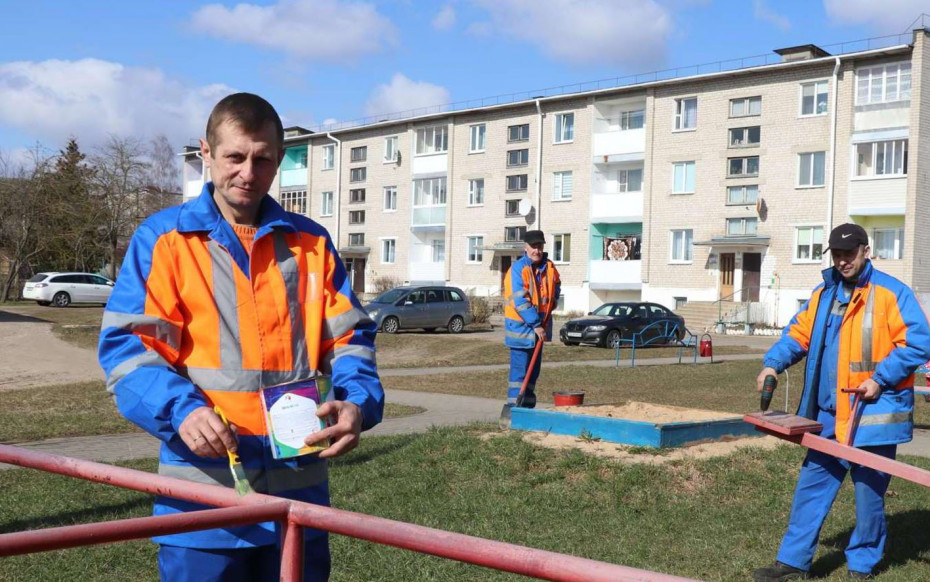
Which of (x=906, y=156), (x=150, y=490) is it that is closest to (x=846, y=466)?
(x=150, y=490)

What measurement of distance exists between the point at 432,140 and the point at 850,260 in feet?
170

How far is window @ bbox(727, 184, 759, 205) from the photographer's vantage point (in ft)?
142

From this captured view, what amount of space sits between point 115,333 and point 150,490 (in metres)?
0.45

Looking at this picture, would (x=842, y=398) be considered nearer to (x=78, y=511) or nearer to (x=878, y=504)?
(x=878, y=504)

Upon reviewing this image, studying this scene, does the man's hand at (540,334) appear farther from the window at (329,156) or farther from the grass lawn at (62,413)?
the window at (329,156)

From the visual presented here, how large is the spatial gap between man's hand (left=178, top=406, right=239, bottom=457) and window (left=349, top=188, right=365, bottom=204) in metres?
58.8

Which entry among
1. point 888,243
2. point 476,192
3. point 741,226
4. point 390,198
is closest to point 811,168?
point 741,226

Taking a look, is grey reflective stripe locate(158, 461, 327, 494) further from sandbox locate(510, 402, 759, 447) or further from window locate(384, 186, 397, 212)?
window locate(384, 186, 397, 212)

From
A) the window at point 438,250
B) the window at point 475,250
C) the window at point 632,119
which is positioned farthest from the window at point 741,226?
the window at point 438,250

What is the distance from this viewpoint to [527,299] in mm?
10727

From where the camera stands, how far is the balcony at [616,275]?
155 ft

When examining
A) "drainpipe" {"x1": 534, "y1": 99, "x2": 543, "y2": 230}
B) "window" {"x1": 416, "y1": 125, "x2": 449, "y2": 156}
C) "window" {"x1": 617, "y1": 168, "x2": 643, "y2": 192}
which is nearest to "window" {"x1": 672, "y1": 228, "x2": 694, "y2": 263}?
"window" {"x1": 617, "y1": 168, "x2": 643, "y2": 192}

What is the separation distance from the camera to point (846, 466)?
5.88 meters

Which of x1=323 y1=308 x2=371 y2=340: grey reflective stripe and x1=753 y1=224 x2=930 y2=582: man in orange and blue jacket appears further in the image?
x1=753 y1=224 x2=930 y2=582: man in orange and blue jacket
